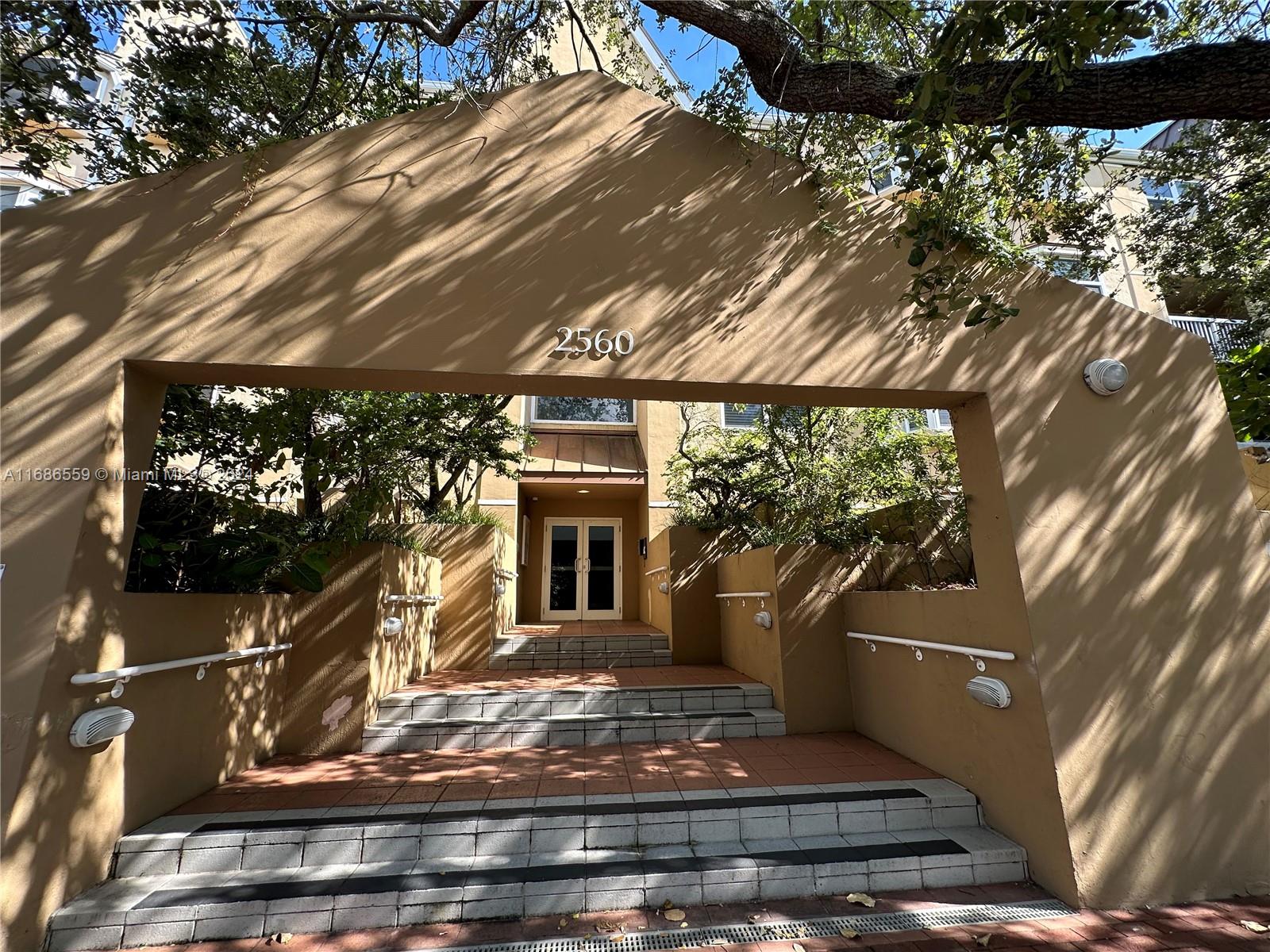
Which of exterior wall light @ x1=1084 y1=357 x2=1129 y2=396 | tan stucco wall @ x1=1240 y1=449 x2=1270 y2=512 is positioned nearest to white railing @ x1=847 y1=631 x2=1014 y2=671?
exterior wall light @ x1=1084 y1=357 x2=1129 y2=396

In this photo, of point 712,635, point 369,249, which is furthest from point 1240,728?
point 369,249

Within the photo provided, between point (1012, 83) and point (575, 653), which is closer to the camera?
point (1012, 83)

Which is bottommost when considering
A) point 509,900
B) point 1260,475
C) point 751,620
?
point 509,900

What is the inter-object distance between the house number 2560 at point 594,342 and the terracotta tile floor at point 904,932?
3269 mm

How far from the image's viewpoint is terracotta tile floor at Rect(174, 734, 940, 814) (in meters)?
3.96

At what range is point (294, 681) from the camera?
4980mm

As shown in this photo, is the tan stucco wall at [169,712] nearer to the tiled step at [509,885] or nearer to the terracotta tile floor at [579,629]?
the tiled step at [509,885]

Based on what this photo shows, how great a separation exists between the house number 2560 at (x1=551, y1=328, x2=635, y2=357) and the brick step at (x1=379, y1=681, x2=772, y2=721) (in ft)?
11.6

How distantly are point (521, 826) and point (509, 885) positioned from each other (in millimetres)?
371

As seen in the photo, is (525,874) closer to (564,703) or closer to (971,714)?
(564,703)

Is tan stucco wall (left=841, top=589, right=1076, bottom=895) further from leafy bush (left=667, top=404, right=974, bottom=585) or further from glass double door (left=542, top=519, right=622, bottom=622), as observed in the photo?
glass double door (left=542, top=519, right=622, bottom=622)

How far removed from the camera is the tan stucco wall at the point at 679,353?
3.37 m

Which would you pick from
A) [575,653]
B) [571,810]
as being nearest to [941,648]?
[571,810]

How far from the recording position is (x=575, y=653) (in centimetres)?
784
